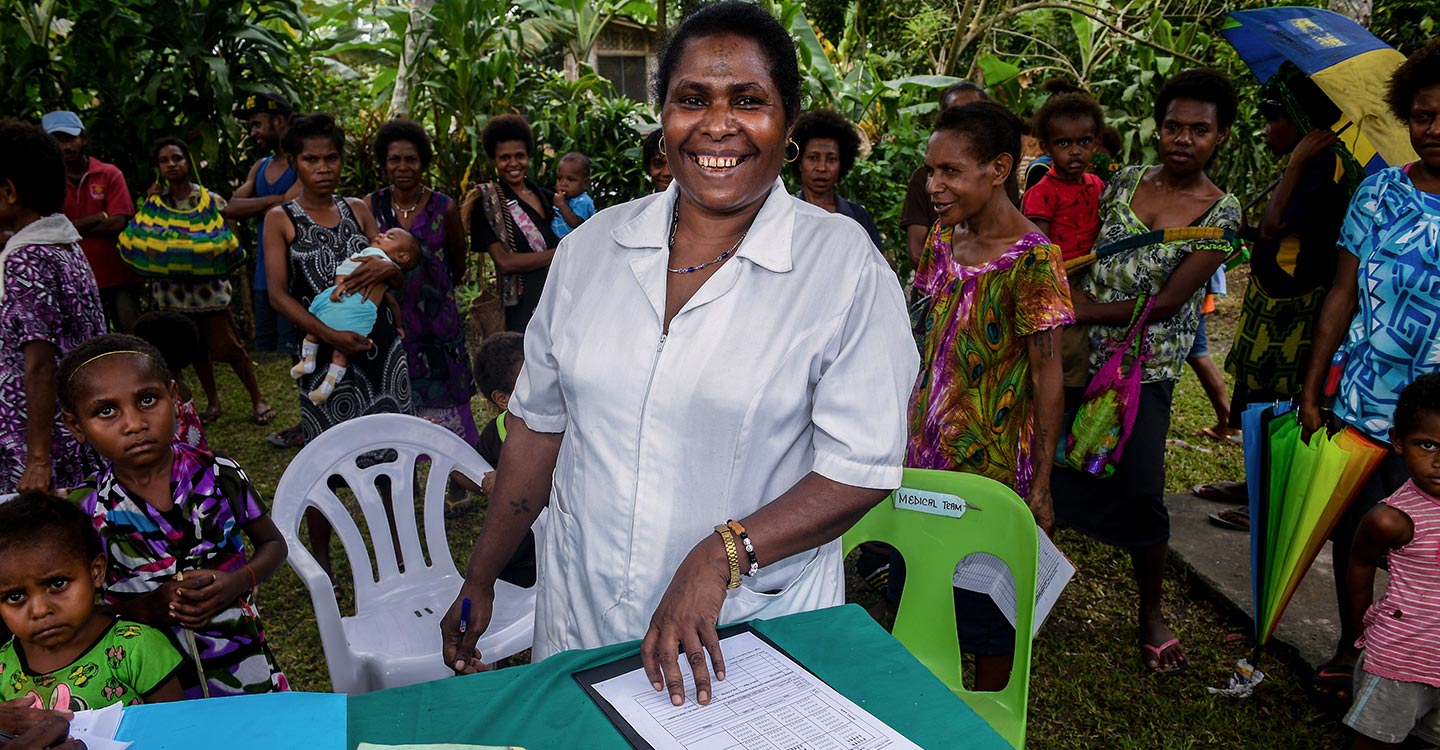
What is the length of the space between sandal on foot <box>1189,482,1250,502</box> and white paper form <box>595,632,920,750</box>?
12.9ft

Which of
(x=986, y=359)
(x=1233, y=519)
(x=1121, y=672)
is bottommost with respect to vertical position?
(x=1121, y=672)

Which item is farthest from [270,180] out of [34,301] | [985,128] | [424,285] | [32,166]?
[985,128]

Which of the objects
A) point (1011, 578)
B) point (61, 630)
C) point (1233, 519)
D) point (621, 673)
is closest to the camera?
point (621, 673)

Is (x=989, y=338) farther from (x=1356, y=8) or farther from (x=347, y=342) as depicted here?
(x=1356, y=8)

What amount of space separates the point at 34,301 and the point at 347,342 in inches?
43.6

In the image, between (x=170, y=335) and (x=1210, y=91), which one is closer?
(x=1210, y=91)

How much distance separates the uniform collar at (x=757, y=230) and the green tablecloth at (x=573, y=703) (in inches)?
24.9

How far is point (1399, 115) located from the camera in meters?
2.83

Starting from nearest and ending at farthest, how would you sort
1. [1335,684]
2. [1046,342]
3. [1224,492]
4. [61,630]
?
1. [61,630]
2. [1046,342]
3. [1335,684]
4. [1224,492]

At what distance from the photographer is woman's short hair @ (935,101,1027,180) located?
2.79 metres

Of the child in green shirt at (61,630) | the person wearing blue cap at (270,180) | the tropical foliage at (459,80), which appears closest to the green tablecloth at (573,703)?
the child in green shirt at (61,630)

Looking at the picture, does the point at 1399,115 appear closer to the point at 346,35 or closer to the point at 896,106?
the point at 896,106

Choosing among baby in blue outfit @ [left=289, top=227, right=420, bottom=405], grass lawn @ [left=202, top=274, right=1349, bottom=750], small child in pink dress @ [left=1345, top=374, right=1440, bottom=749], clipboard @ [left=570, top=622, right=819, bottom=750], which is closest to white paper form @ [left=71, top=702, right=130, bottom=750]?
clipboard @ [left=570, top=622, right=819, bottom=750]

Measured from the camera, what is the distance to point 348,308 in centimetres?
375
